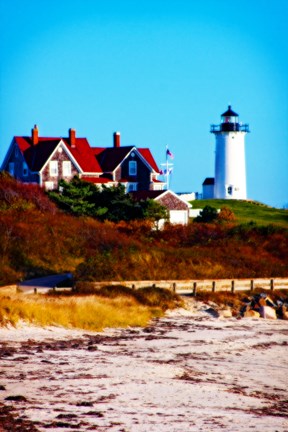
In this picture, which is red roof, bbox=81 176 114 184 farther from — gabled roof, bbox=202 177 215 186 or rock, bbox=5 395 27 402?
rock, bbox=5 395 27 402

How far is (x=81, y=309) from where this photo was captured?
30875 millimetres

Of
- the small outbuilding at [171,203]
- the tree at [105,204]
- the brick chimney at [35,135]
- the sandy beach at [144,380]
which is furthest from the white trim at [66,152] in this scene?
the sandy beach at [144,380]

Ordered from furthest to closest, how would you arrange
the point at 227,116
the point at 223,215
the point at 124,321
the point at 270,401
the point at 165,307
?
the point at 227,116
the point at 223,215
the point at 165,307
the point at 124,321
the point at 270,401

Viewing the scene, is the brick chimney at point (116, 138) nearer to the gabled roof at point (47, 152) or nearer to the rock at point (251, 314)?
the gabled roof at point (47, 152)

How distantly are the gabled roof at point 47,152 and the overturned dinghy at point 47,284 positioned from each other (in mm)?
33087

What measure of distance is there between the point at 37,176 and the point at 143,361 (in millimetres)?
51458

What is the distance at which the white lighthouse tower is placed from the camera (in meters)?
95.2

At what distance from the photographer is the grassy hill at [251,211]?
79000 millimetres

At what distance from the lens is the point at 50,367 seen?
22.0m

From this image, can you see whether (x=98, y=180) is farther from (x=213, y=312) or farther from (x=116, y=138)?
(x=213, y=312)

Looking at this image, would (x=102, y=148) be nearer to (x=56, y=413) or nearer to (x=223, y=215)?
(x=223, y=215)

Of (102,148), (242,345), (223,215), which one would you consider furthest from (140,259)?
(102,148)

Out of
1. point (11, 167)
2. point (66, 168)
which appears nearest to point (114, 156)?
point (66, 168)

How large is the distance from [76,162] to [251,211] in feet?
56.5
